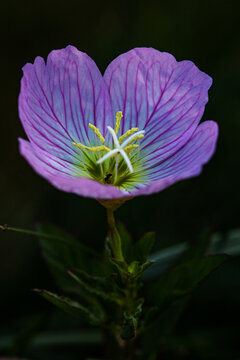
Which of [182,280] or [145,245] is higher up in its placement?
[145,245]

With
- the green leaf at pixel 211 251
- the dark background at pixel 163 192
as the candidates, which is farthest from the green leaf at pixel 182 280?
the dark background at pixel 163 192

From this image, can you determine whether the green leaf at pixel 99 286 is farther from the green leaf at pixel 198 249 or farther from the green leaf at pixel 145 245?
the green leaf at pixel 198 249

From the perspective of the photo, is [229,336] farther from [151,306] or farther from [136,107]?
[136,107]

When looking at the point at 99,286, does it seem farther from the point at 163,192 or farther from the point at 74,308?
the point at 163,192

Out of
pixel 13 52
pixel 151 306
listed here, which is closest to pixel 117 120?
pixel 151 306

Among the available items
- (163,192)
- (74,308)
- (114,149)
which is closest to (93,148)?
(114,149)

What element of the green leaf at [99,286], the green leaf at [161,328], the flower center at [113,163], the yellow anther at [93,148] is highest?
the yellow anther at [93,148]
